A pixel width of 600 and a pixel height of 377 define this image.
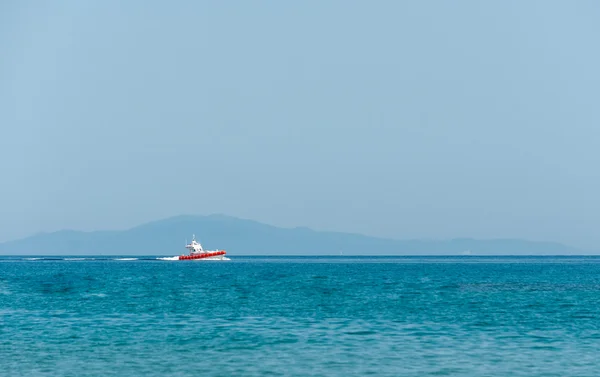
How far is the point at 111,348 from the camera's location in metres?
43.4

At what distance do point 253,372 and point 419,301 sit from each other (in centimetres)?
3974

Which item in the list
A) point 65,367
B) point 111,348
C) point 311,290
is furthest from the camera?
point 311,290

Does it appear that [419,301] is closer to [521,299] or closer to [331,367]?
[521,299]

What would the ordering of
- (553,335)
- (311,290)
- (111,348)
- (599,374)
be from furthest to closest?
(311,290) < (553,335) < (111,348) < (599,374)

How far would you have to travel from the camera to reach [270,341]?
45812 mm

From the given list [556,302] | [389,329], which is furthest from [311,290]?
[389,329]

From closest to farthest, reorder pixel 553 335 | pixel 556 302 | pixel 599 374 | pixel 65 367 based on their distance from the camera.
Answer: pixel 599 374, pixel 65 367, pixel 553 335, pixel 556 302

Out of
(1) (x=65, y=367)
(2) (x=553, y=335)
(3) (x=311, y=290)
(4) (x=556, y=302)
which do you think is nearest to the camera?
(1) (x=65, y=367)

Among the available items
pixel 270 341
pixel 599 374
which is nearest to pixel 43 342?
pixel 270 341

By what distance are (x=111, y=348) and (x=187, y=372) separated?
8.44 metres

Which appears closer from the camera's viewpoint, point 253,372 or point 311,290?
point 253,372

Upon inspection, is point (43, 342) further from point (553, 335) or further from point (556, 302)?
point (556, 302)

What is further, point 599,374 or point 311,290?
point 311,290

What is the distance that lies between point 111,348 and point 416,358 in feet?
53.4
